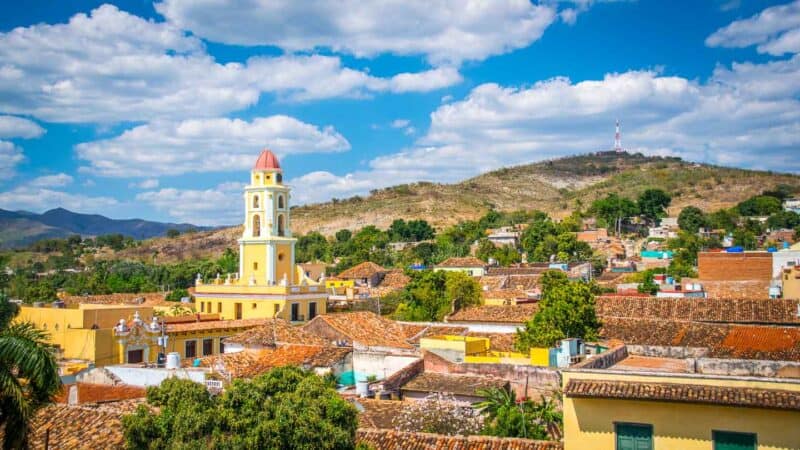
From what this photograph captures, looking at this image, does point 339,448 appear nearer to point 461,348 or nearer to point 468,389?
point 468,389

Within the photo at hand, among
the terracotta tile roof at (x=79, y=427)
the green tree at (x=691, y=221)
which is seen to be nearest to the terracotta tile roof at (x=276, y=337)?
the terracotta tile roof at (x=79, y=427)

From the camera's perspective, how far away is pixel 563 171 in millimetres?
164250

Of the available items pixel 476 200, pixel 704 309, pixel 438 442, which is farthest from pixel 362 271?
pixel 476 200

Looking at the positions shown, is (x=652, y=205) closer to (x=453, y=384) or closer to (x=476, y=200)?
(x=476, y=200)

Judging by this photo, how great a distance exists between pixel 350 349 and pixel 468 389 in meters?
5.25

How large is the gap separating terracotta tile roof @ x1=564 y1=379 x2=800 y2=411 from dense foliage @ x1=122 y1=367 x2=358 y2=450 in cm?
344

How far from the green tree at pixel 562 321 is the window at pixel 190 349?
12298mm

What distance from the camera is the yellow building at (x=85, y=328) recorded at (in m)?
25.7

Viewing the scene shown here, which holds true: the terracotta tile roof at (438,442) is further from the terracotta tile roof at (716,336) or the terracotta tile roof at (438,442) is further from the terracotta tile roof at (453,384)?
the terracotta tile roof at (716,336)

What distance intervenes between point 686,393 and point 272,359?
14.6 meters

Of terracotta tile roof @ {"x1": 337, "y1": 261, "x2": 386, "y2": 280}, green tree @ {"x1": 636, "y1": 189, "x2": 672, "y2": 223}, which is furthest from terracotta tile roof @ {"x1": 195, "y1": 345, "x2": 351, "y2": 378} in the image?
green tree @ {"x1": 636, "y1": 189, "x2": 672, "y2": 223}

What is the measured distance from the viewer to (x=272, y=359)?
23.4 meters

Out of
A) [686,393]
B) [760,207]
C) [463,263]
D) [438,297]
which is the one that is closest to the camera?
[686,393]

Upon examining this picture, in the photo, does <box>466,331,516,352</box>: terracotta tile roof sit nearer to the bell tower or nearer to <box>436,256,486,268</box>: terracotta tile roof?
the bell tower
